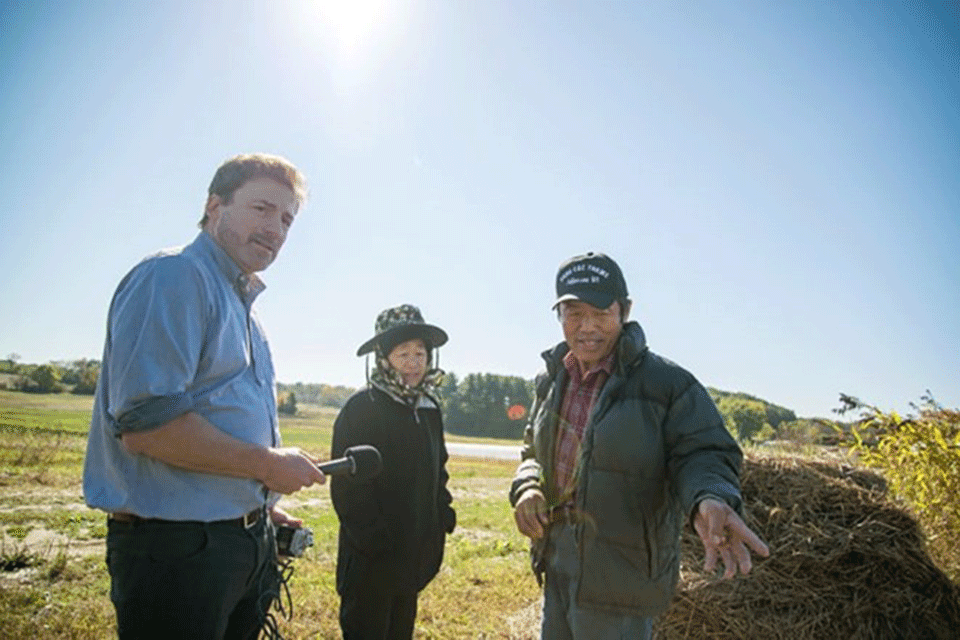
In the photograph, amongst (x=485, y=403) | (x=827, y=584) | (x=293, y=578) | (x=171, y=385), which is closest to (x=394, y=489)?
(x=171, y=385)

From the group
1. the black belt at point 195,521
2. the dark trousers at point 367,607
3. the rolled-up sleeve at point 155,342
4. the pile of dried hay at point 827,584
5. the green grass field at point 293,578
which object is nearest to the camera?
the rolled-up sleeve at point 155,342

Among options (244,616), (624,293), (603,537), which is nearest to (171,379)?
(244,616)

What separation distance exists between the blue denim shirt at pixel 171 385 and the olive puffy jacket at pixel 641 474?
1.52m

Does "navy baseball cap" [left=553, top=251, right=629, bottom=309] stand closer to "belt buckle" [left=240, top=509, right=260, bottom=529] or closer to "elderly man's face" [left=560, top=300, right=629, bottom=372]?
"elderly man's face" [left=560, top=300, right=629, bottom=372]

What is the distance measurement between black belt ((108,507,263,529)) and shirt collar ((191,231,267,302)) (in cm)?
90

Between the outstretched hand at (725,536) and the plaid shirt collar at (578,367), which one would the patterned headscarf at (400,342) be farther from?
the outstretched hand at (725,536)

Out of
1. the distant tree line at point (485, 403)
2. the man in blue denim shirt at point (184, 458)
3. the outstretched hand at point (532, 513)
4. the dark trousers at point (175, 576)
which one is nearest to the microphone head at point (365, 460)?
the man in blue denim shirt at point (184, 458)

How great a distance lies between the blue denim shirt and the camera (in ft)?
5.76

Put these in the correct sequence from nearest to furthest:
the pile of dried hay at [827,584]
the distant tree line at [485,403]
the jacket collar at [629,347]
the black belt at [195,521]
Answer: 1. the black belt at [195,521]
2. the jacket collar at [629,347]
3. the pile of dried hay at [827,584]
4. the distant tree line at [485,403]

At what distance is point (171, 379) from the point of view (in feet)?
5.81

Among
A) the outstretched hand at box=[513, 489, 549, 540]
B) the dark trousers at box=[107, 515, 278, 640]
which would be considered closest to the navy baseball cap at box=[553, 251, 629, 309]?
the outstretched hand at box=[513, 489, 549, 540]

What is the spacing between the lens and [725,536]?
6.98 feet

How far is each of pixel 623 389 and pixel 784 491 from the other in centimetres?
305

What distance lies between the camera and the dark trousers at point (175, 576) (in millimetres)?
1753
